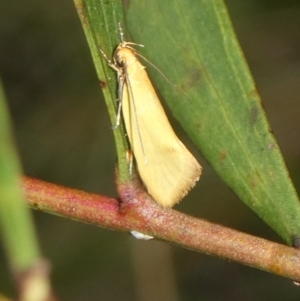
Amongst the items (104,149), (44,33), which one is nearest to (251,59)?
(104,149)

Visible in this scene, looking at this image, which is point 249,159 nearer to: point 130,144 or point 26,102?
point 130,144

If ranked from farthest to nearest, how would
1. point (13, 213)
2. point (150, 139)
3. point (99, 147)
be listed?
point (99, 147) < point (150, 139) < point (13, 213)

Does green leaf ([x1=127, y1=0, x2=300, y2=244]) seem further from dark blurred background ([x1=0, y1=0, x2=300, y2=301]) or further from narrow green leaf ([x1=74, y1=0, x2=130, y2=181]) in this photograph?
dark blurred background ([x1=0, y1=0, x2=300, y2=301])

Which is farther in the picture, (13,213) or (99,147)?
(99,147)

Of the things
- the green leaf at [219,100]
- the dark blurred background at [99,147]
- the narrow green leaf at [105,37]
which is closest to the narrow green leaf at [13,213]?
the narrow green leaf at [105,37]

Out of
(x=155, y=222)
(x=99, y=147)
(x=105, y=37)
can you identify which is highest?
(x=105, y=37)

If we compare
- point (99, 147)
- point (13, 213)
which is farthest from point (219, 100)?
point (99, 147)

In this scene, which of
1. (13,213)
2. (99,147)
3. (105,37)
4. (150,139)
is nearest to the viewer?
(13,213)

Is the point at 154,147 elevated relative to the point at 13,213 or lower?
lower

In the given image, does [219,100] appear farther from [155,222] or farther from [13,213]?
[13,213]
